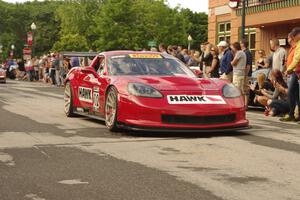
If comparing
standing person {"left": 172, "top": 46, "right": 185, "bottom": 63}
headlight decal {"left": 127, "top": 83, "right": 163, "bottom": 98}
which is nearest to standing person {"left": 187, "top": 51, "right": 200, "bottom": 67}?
standing person {"left": 172, "top": 46, "right": 185, "bottom": 63}

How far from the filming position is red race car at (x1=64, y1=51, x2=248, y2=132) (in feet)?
27.2

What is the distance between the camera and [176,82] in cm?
879

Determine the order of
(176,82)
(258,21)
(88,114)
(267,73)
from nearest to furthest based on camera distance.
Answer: (176,82) < (88,114) < (267,73) < (258,21)

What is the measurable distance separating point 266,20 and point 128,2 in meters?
44.9

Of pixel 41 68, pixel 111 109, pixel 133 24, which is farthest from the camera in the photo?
pixel 133 24

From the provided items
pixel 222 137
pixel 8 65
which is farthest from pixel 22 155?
pixel 8 65

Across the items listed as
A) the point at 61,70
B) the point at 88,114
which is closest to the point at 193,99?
the point at 88,114

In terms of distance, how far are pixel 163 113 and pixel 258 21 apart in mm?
20270

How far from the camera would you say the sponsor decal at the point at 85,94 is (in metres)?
10.2

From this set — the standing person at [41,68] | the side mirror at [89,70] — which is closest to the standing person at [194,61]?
the side mirror at [89,70]

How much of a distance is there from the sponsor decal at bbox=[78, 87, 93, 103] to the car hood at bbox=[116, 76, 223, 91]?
4.24 ft

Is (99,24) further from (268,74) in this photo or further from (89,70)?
(89,70)

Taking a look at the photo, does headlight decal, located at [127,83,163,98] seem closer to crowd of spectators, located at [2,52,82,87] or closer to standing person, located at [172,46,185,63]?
standing person, located at [172,46,185,63]

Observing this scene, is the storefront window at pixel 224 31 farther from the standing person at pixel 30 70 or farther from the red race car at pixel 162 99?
the red race car at pixel 162 99
